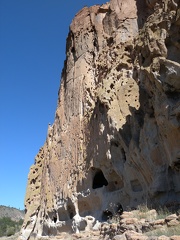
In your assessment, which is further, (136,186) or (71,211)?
(71,211)

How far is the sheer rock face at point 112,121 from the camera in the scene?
11.5 meters

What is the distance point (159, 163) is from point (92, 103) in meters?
8.99

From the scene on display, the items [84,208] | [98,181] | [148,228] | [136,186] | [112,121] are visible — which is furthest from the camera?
[98,181]

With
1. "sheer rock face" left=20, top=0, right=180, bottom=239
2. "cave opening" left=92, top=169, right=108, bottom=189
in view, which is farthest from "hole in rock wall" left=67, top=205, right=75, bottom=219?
"cave opening" left=92, top=169, right=108, bottom=189

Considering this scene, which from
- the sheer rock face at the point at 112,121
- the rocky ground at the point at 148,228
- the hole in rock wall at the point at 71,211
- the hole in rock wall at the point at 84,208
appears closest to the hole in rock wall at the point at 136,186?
the sheer rock face at the point at 112,121

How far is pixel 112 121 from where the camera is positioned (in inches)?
627

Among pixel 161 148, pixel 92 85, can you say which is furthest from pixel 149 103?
pixel 92 85

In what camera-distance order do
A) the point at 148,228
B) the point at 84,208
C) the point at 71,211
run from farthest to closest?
the point at 71,211
the point at 84,208
the point at 148,228

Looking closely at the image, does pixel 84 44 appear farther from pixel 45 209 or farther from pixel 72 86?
pixel 45 209

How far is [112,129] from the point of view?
15.9 m

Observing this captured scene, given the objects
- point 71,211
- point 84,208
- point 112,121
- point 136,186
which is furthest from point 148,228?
point 71,211

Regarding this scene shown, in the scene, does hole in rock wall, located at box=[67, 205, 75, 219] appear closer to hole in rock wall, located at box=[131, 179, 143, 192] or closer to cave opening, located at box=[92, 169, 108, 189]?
cave opening, located at box=[92, 169, 108, 189]

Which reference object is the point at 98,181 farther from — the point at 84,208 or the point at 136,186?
the point at 136,186

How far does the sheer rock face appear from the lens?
37.8 ft
